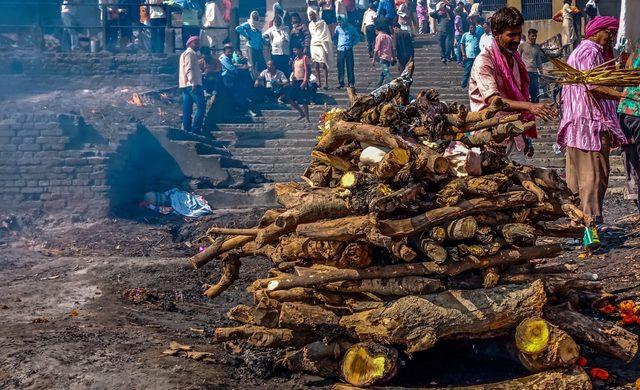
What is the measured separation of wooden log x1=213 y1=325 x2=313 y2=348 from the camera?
19.4 ft

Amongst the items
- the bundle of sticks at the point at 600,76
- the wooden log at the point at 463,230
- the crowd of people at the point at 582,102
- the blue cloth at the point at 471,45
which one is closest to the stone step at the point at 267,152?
the blue cloth at the point at 471,45

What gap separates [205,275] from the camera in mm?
9258

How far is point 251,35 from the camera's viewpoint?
1897cm

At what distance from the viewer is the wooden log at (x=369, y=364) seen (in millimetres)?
5328

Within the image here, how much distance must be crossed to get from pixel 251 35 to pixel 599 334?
14592 mm

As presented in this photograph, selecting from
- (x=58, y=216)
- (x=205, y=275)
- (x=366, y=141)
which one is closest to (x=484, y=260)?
(x=366, y=141)

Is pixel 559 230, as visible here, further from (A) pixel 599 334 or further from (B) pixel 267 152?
(B) pixel 267 152

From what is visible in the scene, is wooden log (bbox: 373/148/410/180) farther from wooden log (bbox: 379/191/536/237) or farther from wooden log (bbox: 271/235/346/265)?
wooden log (bbox: 271/235/346/265)

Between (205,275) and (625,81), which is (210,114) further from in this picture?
(625,81)

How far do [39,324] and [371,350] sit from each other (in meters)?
3.05

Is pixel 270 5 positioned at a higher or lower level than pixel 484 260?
higher

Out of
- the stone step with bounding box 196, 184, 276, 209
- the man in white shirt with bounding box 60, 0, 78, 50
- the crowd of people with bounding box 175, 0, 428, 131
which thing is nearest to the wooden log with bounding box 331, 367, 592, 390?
the stone step with bounding box 196, 184, 276, 209

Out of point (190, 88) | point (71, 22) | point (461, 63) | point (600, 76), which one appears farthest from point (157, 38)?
point (600, 76)

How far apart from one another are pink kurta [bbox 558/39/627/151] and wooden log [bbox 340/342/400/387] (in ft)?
12.4
